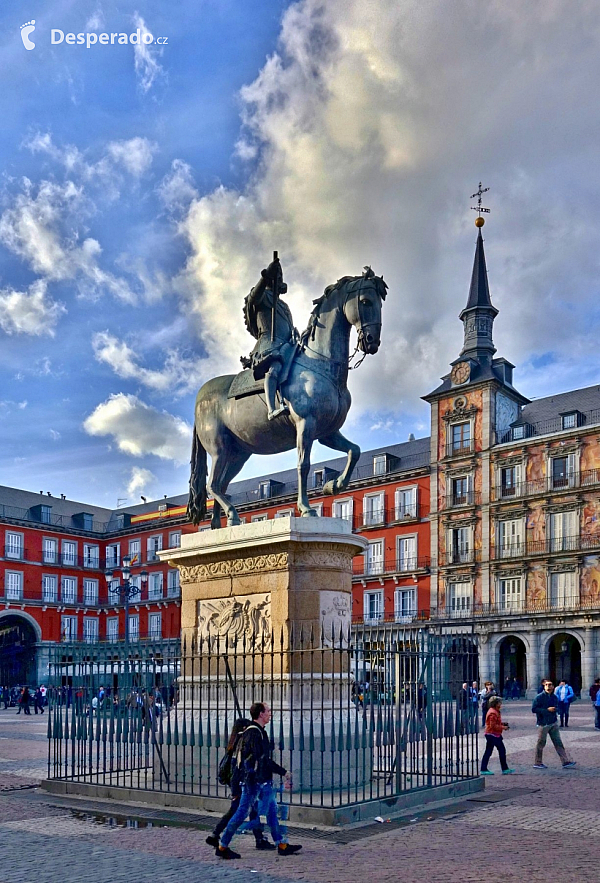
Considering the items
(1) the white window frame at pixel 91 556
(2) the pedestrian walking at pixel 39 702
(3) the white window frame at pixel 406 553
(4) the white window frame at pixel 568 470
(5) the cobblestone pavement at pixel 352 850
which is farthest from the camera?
(1) the white window frame at pixel 91 556

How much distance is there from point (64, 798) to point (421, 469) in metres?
39.1

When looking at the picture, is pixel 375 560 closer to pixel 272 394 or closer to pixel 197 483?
pixel 197 483

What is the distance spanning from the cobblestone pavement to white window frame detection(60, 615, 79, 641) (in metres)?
48.2

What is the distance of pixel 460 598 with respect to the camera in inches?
1805

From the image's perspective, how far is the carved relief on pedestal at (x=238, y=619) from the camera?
1034 centimetres

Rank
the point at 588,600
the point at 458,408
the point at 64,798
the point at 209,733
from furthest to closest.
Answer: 1. the point at 458,408
2. the point at 588,600
3. the point at 64,798
4. the point at 209,733

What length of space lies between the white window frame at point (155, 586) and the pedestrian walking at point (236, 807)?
52496 millimetres

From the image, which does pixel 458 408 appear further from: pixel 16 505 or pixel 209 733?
pixel 209 733

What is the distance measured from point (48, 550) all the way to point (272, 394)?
5110 centimetres

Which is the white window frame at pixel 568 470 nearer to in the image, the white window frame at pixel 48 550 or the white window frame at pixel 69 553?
the white window frame at pixel 48 550

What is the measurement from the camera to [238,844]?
8.18 m

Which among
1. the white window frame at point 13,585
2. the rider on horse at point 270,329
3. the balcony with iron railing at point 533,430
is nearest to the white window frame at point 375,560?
the balcony with iron railing at point 533,430

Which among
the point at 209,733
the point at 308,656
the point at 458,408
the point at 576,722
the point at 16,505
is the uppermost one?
the point at 458,408

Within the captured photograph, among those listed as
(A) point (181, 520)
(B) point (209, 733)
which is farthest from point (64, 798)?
(A) point (181, 520)
